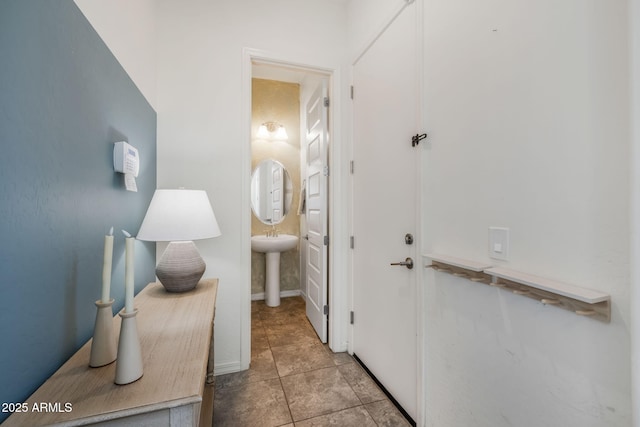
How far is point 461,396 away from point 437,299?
39 cm

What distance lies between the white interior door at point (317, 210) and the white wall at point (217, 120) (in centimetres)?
63

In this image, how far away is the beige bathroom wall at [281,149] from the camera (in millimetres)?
3484

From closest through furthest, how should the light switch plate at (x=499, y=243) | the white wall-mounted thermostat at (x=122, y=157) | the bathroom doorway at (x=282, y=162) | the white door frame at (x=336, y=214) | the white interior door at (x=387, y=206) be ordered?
the light switch plate at (x=499, y=243) < the white wall-mounted thermostat at (x=122, y=157) < the white interior door at (x=387, y=206) < the white door frame at (x=336, y=214) < the bathroom doorway at (x=282, y=162)

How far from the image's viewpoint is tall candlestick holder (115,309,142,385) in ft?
2.29

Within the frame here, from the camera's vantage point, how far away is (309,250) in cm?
288

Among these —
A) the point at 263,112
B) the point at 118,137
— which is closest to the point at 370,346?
the point at 118,137

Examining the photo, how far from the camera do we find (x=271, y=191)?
140 inches

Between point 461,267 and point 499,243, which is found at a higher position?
point 499,243

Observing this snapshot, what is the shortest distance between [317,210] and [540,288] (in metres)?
1.86

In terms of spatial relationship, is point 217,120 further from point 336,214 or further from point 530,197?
point 530,197

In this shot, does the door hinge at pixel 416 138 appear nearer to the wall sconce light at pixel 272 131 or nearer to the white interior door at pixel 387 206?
the white interior door at pixel 387 206

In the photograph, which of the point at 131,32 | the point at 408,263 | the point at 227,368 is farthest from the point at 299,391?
the point at 131,32

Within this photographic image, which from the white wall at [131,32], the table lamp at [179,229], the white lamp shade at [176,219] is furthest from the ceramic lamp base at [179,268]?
the white wall at [131,32]

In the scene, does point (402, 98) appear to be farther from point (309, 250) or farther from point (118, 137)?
point (309, 250)
